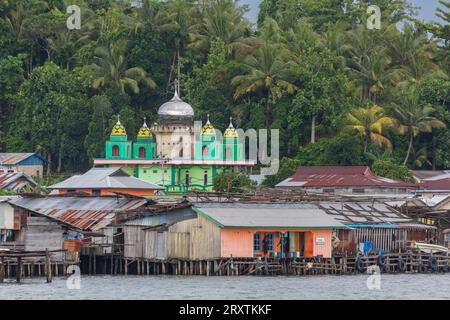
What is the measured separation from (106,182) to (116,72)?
980 inches

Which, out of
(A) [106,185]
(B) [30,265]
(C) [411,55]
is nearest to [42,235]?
(B) [30,265]

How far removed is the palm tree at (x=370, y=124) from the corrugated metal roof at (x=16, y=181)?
21315 mm

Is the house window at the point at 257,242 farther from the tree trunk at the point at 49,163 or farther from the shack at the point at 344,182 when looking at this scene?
the tree trunk at the point at 49,163

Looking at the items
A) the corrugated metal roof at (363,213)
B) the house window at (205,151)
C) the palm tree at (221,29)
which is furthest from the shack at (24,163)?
the corrugated metal roof at (363,213)

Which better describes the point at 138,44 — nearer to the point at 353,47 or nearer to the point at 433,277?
the point at 353,47

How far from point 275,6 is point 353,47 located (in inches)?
746

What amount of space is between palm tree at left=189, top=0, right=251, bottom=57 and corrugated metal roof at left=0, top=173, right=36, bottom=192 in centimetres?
2158

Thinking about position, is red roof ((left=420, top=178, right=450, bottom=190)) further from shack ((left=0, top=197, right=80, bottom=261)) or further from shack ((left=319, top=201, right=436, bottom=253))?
shack ((left=0, top=197, right=80, bottom=261))

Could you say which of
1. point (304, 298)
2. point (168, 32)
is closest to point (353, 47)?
point (168, 32)

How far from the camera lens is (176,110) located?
11194 cm

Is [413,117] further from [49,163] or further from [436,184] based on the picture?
[49,163]

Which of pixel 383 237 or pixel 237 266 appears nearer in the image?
pixel 237 266

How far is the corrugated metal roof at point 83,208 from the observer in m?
80.2

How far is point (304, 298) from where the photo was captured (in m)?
64.8
